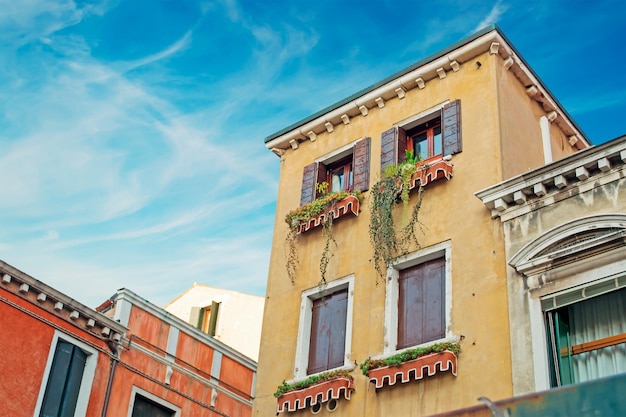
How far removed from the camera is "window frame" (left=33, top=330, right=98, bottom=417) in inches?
681

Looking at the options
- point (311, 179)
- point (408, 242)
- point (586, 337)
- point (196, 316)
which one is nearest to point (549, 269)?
point (586, 337)

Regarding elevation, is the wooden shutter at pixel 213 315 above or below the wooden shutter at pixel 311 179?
above

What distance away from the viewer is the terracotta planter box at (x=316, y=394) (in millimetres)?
14094

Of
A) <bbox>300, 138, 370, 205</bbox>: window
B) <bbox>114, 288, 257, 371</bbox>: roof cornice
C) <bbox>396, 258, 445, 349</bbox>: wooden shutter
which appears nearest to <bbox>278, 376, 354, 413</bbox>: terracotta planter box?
<bbox>396, 258, 445, 349</bbox>: wooden shutter

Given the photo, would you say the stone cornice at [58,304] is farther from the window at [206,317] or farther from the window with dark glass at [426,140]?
the window at [206,317]

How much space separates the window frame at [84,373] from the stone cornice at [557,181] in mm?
9518

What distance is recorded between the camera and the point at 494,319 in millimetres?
12812

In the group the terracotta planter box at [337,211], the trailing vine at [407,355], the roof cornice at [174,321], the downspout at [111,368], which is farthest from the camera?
the roof cornice at [174,321]

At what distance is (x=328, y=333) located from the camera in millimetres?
15469

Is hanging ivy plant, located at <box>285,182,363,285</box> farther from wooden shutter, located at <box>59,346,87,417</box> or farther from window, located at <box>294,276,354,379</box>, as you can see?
wooden shutter, located at <box>59,346,87,417</box>

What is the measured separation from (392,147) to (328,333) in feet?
Answer: 12.3

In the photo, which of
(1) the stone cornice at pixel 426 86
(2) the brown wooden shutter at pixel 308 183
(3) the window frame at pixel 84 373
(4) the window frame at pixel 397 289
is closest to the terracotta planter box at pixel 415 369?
(4) the window frame at pixel 397 289

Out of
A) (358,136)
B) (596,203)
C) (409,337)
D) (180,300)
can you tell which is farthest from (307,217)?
(180,300)

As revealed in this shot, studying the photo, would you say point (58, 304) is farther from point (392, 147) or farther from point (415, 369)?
point (415, 369)
